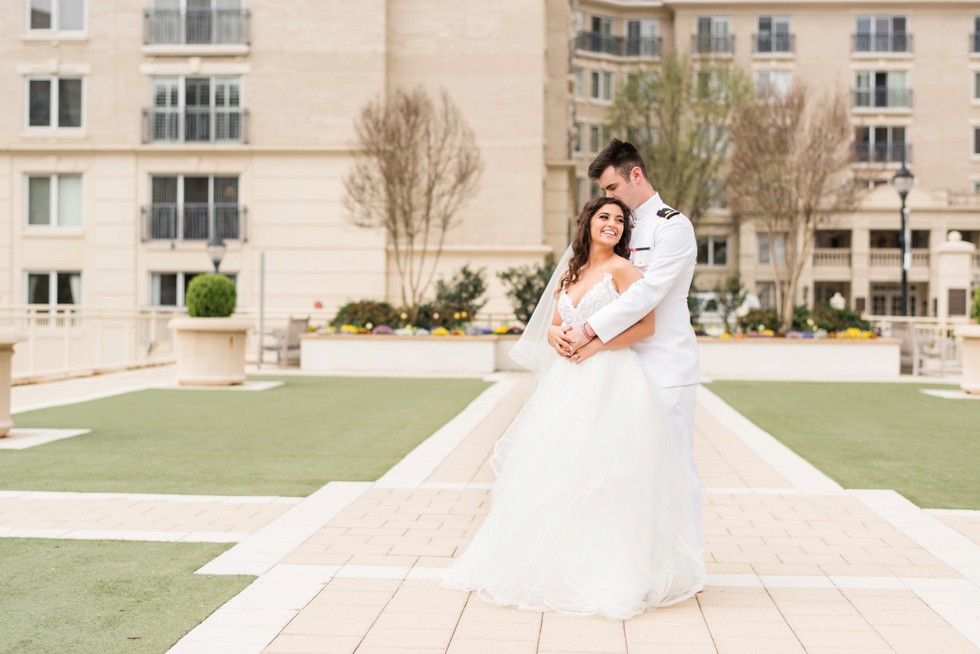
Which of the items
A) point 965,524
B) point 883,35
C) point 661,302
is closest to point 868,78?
point 883,35

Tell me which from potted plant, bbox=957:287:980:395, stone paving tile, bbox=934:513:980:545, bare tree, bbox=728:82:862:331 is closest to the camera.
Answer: stone paving tile, bbox=934:513:980:545

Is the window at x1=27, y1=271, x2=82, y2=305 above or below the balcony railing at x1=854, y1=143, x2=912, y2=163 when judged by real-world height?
below

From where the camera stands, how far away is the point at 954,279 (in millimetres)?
28703

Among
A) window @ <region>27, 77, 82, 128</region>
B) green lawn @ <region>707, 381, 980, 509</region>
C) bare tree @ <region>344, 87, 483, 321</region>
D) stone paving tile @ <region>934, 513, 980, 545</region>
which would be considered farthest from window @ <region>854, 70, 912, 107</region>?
stone paving tile @ <region>934, 513, 980, 545</region>

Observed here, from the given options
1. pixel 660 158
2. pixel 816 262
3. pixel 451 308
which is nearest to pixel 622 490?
pixel 451 308

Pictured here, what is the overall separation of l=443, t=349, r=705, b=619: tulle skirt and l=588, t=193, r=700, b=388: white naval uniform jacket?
15 cm

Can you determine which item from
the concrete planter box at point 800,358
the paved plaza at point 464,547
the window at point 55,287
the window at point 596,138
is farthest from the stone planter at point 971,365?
the window at point 596,138

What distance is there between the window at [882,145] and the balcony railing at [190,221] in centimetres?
3457

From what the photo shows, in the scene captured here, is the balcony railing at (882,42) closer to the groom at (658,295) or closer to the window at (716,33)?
the window at (716,33)

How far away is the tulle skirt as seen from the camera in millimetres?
5012

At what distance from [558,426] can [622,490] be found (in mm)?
418

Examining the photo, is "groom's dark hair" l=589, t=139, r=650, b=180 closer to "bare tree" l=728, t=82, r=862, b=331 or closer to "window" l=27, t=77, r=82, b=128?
"bare tree" l=728, t=82, r=862, b=331

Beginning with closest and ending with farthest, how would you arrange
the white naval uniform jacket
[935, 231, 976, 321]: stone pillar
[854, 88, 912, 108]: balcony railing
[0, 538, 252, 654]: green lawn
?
[0, 538, 252, 654]: green lawn < the white naval uniform jacket < [935, 231, 976, 321]: stone pillar < [854, 88, 912, 108]: balcony railing

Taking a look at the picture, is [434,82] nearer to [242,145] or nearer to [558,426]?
[242,145]
